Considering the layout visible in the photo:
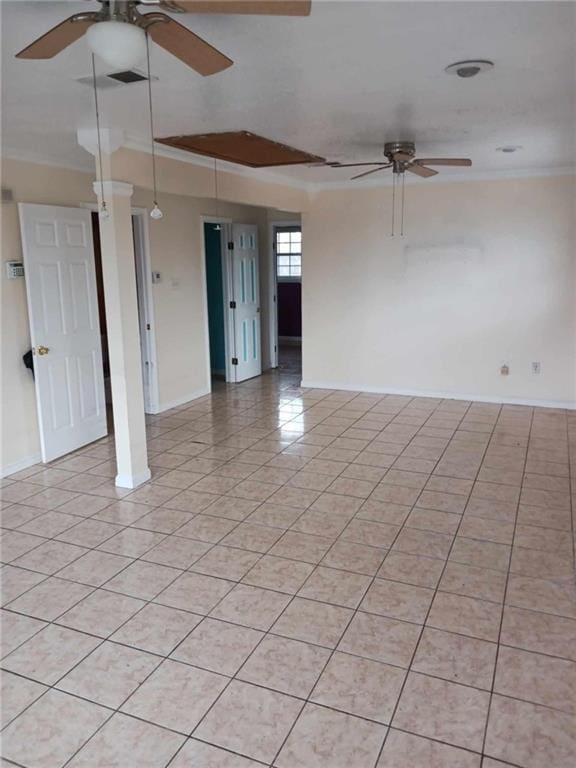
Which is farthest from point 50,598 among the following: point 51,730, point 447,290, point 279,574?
point 447,290

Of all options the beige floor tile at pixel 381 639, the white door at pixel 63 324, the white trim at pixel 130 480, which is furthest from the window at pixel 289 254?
the beige floor tile at pixel 381 639

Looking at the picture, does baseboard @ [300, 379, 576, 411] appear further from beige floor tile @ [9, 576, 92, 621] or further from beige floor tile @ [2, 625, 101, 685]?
beige floor tile @ [2, 625, 101, 685]

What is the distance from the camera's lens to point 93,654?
240cm

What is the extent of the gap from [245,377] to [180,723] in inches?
229

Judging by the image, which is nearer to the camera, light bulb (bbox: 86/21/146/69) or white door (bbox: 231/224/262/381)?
light bulb (bbox: 86/21/146/69)

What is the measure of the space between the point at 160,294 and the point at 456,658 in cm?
457

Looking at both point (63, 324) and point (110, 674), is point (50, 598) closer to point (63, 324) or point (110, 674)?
point (110, 674)

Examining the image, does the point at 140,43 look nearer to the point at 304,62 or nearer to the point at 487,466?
the point at 304,62

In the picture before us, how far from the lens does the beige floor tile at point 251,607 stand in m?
2.60

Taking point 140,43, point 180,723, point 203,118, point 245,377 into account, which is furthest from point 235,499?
point 245,377

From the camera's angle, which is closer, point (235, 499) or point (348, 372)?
point (235, 499)

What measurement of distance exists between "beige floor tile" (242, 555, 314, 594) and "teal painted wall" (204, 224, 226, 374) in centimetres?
495

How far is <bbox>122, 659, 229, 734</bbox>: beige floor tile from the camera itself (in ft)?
6.76

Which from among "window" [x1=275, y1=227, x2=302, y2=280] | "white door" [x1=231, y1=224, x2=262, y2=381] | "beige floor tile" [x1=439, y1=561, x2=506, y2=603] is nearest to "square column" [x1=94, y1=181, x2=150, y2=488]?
"beige floor tile" [x1=439, y1=561, x2=506, y2=603]
